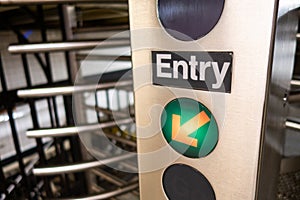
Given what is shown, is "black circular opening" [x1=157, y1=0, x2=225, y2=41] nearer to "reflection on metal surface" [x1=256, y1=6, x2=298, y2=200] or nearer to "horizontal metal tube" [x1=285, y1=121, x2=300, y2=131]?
"reflection on metal surface" [x1=256, y1=6, x2=298, y2=200]

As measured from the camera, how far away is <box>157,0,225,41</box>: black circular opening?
11.9 inches

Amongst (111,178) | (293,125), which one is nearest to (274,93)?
(293,125)

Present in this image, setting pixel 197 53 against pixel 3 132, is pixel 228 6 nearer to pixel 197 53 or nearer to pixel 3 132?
pixel 197 53

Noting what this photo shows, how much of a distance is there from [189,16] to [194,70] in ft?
0.24

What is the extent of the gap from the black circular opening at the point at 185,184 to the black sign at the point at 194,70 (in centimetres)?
14

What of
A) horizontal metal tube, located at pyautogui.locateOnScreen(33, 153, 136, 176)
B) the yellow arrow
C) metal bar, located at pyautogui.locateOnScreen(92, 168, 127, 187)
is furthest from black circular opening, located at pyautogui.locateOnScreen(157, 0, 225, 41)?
metal bar, located at pyautogui.locateOnScreen(92, 168, 127, 187)

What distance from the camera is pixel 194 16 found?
31 centimetres

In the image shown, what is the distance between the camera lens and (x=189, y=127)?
36 cm

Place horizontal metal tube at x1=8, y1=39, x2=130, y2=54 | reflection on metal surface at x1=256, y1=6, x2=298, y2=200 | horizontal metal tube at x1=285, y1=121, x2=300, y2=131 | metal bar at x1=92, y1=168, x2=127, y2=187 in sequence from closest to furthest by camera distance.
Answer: reflection on metal surface at x1=256, y1=6, x2=298, y2=200
horizontal metal tube at x1=8, y1=39, x2=130, y2=54
horizontal metal tube at x1=285, y1=121, x2=300, y2=131
metal bar at x1=92, y1=168, x2=127, y2=187

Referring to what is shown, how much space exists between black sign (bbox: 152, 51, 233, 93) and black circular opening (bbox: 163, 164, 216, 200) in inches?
5.5

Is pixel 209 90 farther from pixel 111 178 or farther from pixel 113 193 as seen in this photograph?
pixel 111 178

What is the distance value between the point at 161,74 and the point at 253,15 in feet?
0.48

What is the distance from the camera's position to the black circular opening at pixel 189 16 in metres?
0.30

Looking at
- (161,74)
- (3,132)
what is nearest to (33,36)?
(3,132)
